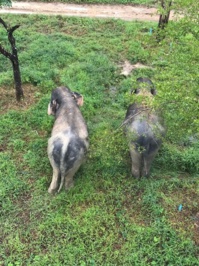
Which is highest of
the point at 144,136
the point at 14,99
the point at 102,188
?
the point at 144,136

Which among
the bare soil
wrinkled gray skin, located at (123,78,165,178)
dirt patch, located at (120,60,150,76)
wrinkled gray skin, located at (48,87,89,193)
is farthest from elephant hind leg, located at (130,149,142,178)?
the bare soil

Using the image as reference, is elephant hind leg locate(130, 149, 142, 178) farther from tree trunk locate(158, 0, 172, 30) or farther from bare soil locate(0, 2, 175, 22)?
bare soil locate(0, 2, 175, 22)

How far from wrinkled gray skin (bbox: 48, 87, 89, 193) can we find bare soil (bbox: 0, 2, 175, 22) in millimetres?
9529

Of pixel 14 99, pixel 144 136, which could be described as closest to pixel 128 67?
pixel 14 99

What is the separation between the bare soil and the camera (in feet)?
52.8

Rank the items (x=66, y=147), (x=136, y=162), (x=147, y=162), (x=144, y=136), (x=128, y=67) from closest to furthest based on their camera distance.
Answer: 1. (x=66, y=147)
2. (x=144, y=136)
3. (x=147, y=162)
4. (x=136, y=162)
5. (x=128, y=67)

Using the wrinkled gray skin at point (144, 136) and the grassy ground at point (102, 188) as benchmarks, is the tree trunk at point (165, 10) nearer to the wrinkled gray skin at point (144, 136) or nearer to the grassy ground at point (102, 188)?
the grassy ground at point (102, 188)

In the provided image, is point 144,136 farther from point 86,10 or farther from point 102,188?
point 86,10

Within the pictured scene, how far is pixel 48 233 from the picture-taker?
656 cm

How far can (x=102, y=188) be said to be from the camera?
24.9ft

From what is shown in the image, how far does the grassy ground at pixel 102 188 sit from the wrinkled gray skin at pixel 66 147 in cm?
35

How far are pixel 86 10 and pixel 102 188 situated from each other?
1142 centimetres

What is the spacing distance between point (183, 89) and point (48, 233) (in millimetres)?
3533

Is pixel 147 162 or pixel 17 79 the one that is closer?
pixel 147 162
